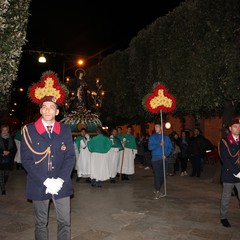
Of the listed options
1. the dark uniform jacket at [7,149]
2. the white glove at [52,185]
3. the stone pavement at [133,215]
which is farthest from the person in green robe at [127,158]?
the white glove at [52,185]

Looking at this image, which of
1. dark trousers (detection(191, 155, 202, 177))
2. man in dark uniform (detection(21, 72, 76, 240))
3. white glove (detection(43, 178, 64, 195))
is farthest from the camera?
dark trousers (detection(191, 155, 202, 177))

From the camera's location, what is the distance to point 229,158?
6.63m

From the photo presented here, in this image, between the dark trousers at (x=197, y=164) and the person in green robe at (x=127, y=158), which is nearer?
the person in green robe at (x=127, y=158)

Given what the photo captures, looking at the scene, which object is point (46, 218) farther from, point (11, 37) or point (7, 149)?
point (7, 149)

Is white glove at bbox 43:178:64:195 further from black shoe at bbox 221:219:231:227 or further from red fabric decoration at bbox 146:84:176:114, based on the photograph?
red fabric decoration at bbox 146:84:176:114

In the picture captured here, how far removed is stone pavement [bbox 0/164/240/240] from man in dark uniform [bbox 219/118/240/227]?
58 cm

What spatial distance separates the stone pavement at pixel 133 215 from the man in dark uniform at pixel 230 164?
58 centimetres

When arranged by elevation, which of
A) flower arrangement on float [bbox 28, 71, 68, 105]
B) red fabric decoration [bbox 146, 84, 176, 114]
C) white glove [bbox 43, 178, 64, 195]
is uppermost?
flower arrangement on float [bbox 28, 71, 68, 105]

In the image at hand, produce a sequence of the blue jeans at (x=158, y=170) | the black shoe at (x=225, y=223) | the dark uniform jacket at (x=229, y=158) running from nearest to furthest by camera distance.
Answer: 1. the dark uniform jacket at (x=229, y=158)
2. the black shoe at (x=225, y=223)
3. the blue jeans at (x=158, y=170)

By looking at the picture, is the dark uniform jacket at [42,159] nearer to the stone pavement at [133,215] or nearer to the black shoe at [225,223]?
the stone pavement at [133,215]

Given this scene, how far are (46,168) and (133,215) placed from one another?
3.68m

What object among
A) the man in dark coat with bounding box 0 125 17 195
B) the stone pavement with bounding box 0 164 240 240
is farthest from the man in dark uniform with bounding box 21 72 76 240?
the man in dark coat with bounding box 0 125 17 195

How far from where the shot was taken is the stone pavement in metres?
6.18

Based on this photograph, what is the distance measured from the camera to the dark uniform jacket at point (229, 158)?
655 cm
